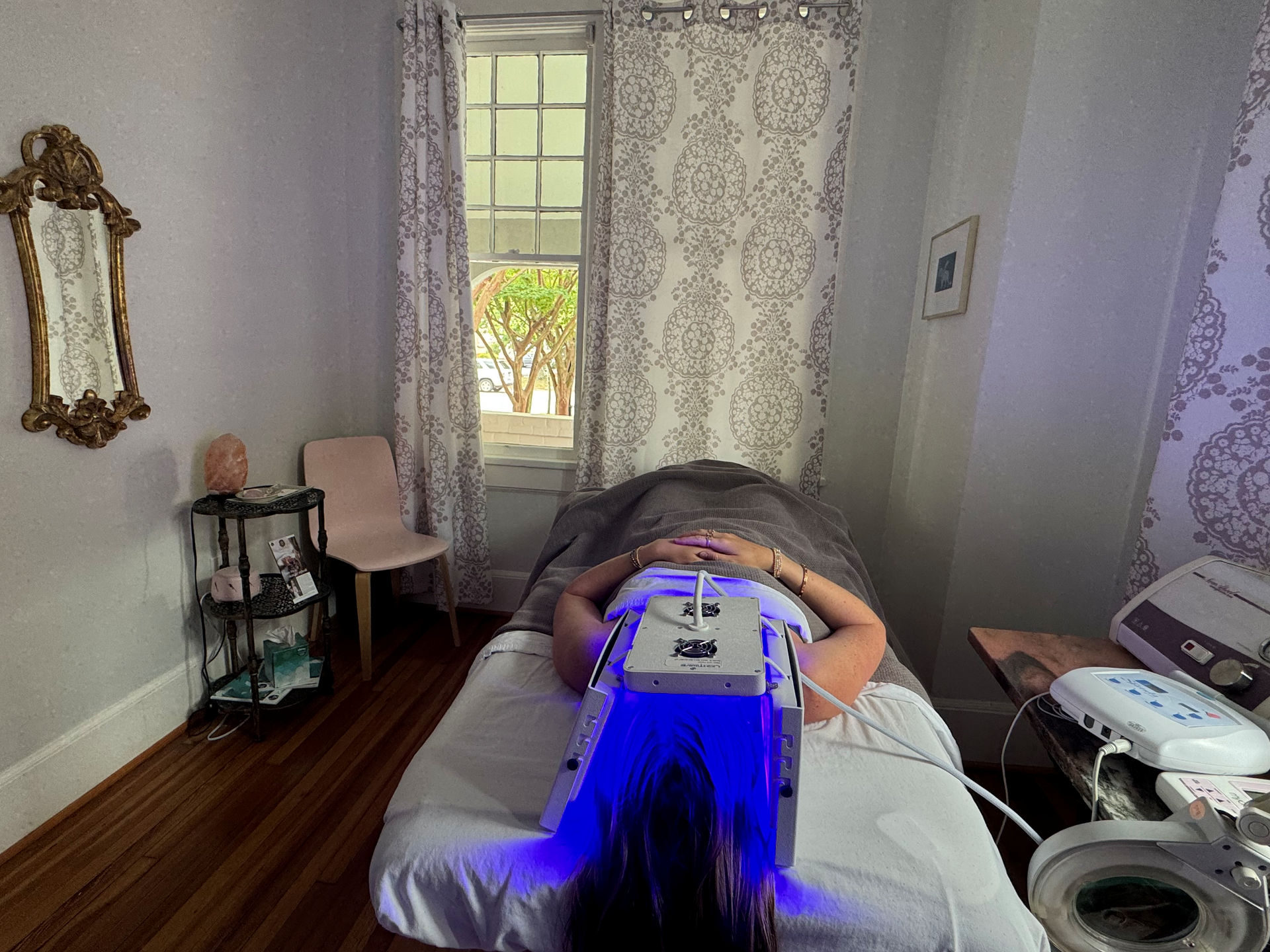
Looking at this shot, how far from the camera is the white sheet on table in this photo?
75 cm

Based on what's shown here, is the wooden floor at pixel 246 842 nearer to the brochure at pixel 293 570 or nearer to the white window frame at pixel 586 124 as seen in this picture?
the brochure at pixel 293 570

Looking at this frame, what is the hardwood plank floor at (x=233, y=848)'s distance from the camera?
132 cm

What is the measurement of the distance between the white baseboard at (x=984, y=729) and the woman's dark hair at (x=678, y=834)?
1.58 metres

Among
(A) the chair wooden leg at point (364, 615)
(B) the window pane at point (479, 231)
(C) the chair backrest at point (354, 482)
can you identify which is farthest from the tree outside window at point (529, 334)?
(A) the chair wooden leg at point (364, 615)

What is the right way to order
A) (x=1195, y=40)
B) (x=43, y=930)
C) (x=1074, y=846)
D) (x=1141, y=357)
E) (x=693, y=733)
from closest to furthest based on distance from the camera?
(x=1074, y=846) → (x=693, y=733) → (x=43, y=930) → (x=1195, y=40) → (x=1141, y=357)

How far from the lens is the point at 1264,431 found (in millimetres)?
1242

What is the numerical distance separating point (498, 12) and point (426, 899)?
300 centimetres

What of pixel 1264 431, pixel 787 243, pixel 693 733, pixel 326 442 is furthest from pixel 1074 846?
pixel 326 442

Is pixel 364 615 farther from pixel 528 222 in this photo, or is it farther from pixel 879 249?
pixel 879 249

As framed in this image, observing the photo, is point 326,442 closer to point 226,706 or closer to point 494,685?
point 226,706

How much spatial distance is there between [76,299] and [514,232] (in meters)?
1.64

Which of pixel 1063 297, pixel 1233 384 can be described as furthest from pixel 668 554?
pixel 1063 297

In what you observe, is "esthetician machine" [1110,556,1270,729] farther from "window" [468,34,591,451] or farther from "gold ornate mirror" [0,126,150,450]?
"gold ornate mirror" [0,126,150,450]

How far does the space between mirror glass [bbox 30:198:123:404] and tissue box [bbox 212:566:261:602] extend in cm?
60
